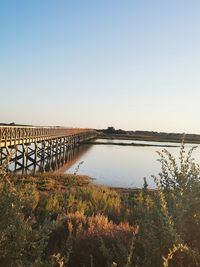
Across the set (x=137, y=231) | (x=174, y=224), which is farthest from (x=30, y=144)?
(x=137, y=231)

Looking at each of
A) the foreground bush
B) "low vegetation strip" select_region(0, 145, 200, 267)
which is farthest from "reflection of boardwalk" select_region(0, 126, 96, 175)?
the foreground bush

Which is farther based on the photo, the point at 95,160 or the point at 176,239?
the point at 95,160

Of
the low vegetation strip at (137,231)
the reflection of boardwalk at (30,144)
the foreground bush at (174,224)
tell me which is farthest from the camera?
the reflection of boardwalk at (30,144)

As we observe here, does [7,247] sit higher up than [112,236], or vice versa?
[7,247]

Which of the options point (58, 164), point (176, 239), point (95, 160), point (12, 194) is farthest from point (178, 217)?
point (95, 160)

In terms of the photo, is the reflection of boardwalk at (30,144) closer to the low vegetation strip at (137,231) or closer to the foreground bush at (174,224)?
the low vegetation strip at (137,231)

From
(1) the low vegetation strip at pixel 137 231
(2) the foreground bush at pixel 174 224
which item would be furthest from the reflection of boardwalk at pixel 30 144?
(2) the foreground bush at pixel 174 224

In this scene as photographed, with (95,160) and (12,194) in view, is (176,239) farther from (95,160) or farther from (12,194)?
(95,160)

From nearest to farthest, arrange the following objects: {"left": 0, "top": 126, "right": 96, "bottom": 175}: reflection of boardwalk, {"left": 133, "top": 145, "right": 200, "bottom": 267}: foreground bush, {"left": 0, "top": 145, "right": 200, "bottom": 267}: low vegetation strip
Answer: {"left": 0, "top": 145, "right": 200, "bottom": 267}: low vegetation strip → {"left": 133, "top": 145, "right": 200, "bottom": 267}: foreground bush → {"left": 0, "top": 126, "right": 96, "bottom": 175}: reflection of boardwalk

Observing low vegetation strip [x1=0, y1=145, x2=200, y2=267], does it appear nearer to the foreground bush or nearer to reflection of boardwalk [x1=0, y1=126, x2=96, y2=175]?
the foreground bush

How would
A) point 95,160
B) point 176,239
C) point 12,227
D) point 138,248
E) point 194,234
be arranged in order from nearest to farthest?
point 12,227 → point 176,239 → point 194,234 → point 138,248 → point 95,160

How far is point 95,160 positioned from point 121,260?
4728 centimetres

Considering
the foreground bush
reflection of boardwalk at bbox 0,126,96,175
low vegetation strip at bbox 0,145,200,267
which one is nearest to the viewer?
low vegetation strip at bbox 0,145,200,267

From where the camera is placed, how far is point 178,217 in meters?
5.27
